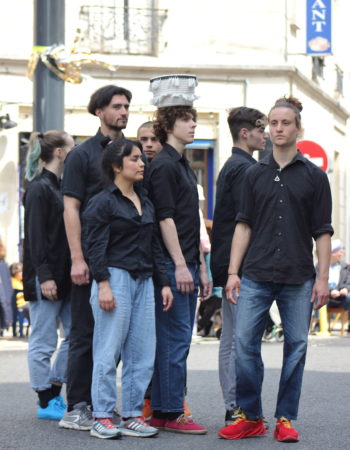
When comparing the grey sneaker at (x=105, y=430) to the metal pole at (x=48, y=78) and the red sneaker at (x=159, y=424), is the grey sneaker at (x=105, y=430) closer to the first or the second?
the red sneaker at (x=159, y=424)

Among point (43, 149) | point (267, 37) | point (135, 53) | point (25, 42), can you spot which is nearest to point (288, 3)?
point (267, 37)

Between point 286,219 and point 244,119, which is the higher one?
point 244,119

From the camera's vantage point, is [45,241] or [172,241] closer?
[172,241]

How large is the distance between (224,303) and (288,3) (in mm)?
18182

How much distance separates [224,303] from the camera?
869cm

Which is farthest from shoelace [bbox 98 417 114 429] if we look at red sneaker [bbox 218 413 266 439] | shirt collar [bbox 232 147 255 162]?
shirt collar [bbox 232 147 255 162]

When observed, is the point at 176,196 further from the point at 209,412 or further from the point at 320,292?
the point at 209,412

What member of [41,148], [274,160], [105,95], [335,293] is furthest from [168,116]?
[335,293]

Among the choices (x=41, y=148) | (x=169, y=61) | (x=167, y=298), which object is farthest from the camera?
(x=169, y=61)

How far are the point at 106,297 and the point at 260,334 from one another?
37.1 inches

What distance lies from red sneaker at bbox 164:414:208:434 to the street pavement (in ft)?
0.20

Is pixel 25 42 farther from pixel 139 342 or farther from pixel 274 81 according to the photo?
pixel 139 342

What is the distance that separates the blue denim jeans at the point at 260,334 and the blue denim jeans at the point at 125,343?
0.55 metres

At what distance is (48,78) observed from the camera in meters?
18.1
